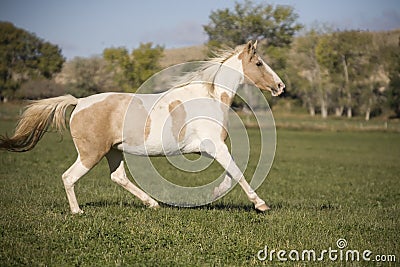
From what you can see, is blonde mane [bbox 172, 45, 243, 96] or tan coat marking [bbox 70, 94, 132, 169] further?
blonde mane [bbox 172, 45, 243, 96]

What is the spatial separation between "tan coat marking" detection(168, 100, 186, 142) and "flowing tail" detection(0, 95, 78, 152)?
70.8 inches

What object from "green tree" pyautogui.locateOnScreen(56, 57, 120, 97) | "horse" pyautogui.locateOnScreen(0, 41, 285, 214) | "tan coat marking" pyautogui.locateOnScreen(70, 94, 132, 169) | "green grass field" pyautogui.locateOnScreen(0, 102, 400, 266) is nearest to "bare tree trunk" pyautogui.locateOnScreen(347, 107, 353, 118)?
"green tree" pyautogui.locateOnScreen(56, 57, 120, 97)

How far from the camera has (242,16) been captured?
242 feet

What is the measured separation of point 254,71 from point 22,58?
8711 centimetres

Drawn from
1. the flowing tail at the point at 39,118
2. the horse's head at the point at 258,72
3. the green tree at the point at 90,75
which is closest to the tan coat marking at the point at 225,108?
the horse's head at the point at 258,72

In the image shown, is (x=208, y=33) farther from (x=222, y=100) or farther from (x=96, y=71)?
(x=222, y=100)

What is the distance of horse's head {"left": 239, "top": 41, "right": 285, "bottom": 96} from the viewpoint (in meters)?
9.47

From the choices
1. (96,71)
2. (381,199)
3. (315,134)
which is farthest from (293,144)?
(96,71)

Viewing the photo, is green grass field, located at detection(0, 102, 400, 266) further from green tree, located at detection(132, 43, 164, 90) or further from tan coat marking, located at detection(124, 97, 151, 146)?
green tree, located at detection(132, 43, 164, 90)

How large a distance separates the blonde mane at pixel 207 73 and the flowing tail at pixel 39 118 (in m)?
2.06

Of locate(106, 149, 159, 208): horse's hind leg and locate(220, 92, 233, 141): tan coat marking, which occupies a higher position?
locate(220, 92, 233, 141): tan coat marking

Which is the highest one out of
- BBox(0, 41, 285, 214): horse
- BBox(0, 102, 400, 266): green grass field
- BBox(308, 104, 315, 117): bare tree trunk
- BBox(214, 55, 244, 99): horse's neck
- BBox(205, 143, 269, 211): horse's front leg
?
BBox(214, 55, 244, 99): horse's neck

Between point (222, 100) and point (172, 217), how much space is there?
2558 mm

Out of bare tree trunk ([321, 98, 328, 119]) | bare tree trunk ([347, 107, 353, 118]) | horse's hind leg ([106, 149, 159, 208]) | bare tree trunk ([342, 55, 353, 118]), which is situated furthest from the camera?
bare tree trunk ([321, 98, 328, 119])
